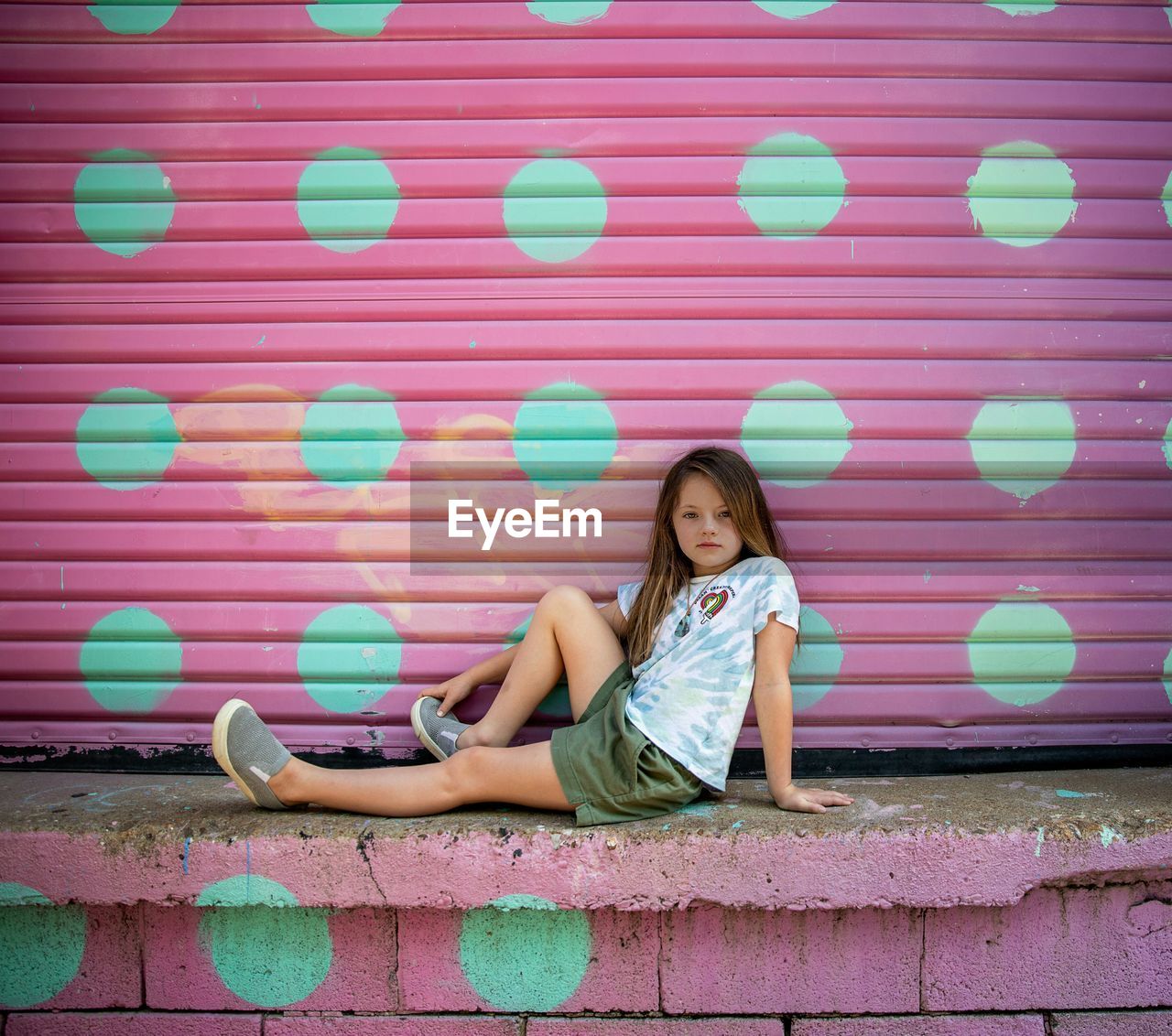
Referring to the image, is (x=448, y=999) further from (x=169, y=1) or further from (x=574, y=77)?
(x=169, y=1)

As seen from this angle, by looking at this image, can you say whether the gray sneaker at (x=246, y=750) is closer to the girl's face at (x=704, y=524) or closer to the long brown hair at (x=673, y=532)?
the long brown hair at (x=673, y=532)

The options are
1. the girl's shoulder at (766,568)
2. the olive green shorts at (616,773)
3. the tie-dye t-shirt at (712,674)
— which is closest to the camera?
A: the olive green shorts at (616,773)

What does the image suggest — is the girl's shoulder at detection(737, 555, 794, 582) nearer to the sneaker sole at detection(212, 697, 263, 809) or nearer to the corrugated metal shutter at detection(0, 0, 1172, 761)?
the corrugated metal shutter at detection(0, 0, 1172, 761)

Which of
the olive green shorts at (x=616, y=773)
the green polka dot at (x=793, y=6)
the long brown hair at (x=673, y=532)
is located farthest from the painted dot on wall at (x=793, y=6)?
the olive green shorts at (x=616, y=773)

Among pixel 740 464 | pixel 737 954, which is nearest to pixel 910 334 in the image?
pixel 740 464

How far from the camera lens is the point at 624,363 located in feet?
9.45

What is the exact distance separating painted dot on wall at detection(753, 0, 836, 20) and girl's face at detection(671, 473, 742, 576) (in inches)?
65.4

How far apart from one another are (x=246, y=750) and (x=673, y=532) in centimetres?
146

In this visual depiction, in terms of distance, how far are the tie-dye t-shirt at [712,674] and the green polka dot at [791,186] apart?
3.91 ft

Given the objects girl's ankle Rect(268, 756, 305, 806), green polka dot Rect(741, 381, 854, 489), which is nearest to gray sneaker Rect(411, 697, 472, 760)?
girl's ankle Rect(268, 756, 305, 806)

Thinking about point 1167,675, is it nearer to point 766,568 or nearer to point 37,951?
point 766,568

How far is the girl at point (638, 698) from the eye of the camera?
2395 millimetres

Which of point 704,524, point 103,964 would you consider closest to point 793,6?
point 704,524

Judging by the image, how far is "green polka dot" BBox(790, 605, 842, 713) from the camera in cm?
285
